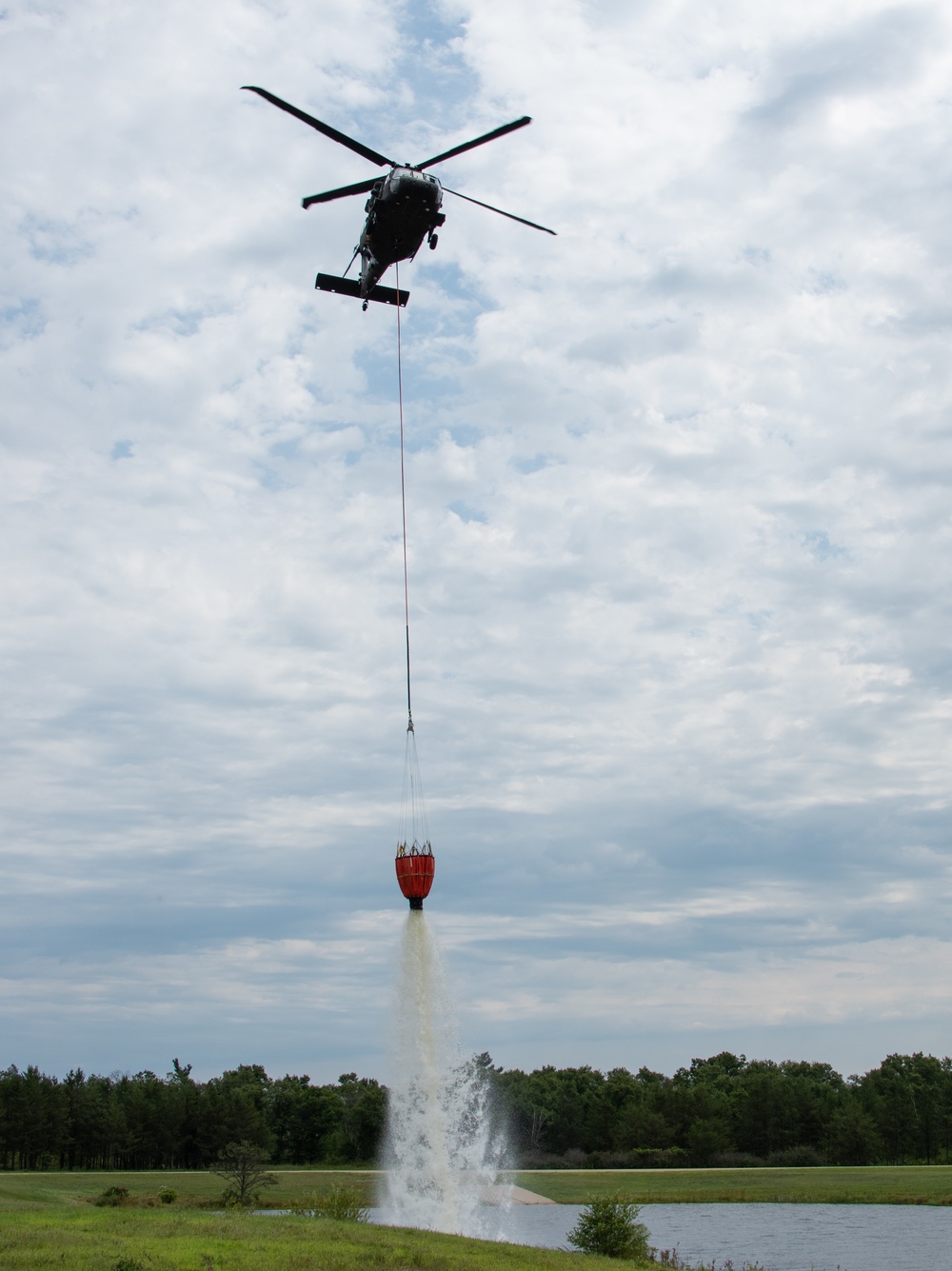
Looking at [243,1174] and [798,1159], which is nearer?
[243,1174]

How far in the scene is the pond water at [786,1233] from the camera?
2081 inches

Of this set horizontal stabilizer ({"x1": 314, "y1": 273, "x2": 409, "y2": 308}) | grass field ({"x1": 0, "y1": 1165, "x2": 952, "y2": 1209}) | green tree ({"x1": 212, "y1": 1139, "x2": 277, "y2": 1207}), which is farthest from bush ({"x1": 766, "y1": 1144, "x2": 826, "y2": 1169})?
horizontal stabilizer ({"x1": 314, "y1": 273, "x2": 409, "y2": 308})

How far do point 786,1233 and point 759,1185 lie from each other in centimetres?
3455

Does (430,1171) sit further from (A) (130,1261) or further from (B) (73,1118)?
(B) (73,1118)

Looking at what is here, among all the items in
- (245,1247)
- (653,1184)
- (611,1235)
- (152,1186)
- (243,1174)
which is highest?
(243,1174)

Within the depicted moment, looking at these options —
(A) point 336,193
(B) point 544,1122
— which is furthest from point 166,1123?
(A) point 336,193

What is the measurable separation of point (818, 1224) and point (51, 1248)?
2114 inches

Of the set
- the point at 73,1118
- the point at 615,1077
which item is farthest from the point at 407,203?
the point at 615,1077

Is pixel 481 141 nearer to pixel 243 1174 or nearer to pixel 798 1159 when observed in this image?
pixel 243 1174

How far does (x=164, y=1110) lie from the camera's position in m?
137

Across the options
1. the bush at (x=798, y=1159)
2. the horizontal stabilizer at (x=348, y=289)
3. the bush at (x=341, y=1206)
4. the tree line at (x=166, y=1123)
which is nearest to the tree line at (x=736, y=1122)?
the bush at (x=798, y=1159)

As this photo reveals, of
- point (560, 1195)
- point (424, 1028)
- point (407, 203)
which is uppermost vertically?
point (407, 203)

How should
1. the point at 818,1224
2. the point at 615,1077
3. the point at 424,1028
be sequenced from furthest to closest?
the point at 615,1077 < the point at 818,1224 < the point at 424,1028

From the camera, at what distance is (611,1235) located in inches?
1619
